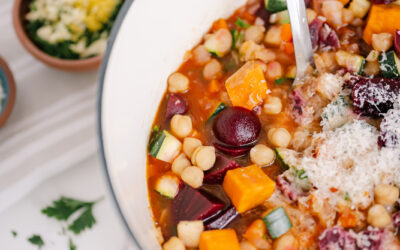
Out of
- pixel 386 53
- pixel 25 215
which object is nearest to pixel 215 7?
pixel 386 53

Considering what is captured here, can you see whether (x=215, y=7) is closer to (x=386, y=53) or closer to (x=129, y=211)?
(x=386, y=53)

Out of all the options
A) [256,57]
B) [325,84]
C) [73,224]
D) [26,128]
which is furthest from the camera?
[26,128]

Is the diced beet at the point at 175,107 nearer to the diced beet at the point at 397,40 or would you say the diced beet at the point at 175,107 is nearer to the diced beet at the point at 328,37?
the diced beet at the point at 328,37

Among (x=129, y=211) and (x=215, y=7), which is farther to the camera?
(x=215, y=7)

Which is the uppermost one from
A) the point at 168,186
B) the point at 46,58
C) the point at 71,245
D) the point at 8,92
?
the point at 46,58

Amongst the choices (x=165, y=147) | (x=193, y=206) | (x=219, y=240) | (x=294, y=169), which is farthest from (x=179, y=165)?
(x=294, y=169)

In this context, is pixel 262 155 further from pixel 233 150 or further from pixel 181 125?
pixel 181 125

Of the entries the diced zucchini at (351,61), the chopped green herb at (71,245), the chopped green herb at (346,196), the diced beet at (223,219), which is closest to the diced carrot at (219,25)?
the diced zucchini at (351,61)
